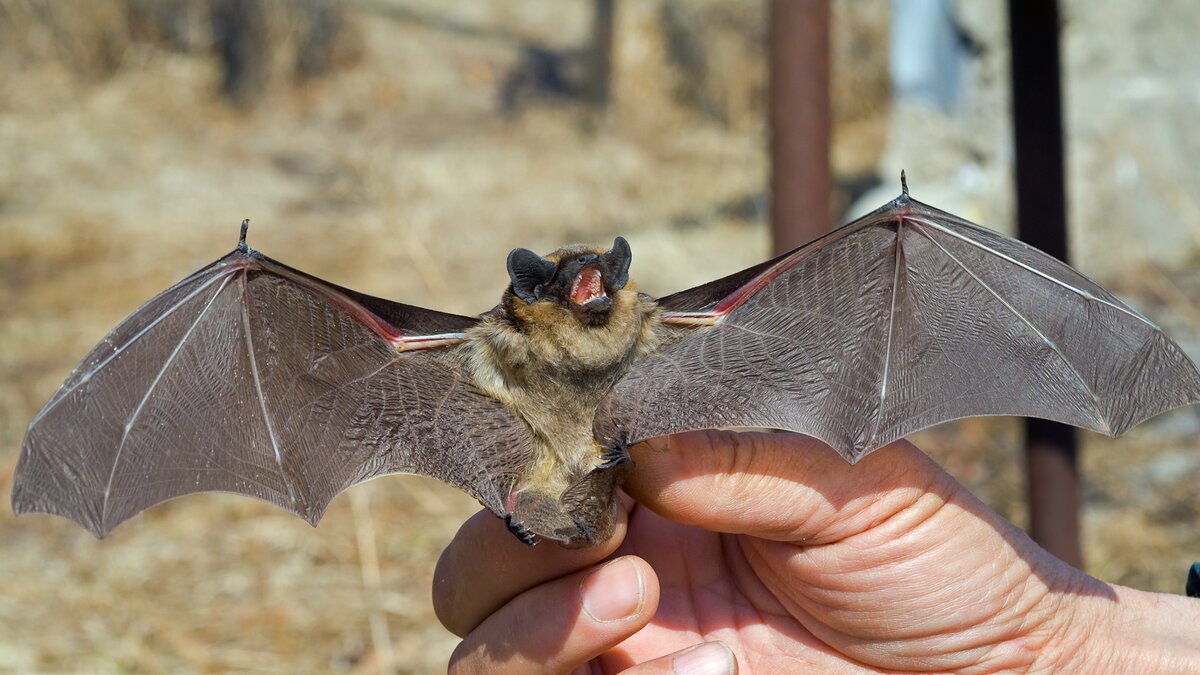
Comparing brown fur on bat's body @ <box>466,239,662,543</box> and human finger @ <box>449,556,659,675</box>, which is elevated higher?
brown fur on bat's body @ <box>466,239,662,543</box>

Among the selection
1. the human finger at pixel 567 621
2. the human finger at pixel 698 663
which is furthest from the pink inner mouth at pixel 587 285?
the human finger at pixel 698 663

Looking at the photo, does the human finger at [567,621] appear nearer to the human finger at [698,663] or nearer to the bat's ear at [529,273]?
the human finger at [698,663]

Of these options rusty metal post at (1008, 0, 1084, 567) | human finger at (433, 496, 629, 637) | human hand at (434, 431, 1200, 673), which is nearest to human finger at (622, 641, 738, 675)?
human hand at (434, 431, 1200, 673)

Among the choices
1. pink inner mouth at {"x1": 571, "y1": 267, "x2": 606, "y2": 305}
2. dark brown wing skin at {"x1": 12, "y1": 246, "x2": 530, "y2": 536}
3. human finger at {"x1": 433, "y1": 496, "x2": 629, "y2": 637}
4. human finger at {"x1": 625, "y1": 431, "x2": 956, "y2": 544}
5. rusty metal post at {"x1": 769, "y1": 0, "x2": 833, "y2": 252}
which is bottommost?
human finger at {"x1": 433, "y1": 496, "x2": 629, "y2": 637}

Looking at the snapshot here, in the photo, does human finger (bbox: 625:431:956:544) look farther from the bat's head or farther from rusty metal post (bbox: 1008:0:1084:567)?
rusty metal post (bbox: 1008:0:1084:567)

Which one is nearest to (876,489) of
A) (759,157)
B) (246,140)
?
(759,157)

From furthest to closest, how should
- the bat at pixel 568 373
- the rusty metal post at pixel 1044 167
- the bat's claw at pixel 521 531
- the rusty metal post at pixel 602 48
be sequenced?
1. the rusty metal post at pixel 602 48
2. the rusty metal post at pixel 1044 167
3. the bat at pixel 568 373
4. the bat's claw at pixel 521 531
